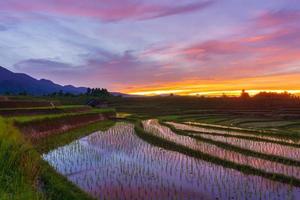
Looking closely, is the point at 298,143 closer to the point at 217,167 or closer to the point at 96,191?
the point at 217,167

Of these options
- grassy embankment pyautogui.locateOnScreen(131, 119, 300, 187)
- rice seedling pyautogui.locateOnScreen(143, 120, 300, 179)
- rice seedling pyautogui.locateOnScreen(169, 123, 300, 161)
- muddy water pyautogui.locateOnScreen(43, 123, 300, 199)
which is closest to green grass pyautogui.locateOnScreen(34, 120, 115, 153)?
muddy water pyautogui.locateOnScreen(43, 123, 300, 199)

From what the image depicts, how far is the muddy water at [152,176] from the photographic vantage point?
9.86 m

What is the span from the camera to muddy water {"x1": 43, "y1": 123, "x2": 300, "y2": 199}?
388 inches

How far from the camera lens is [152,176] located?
11922 millimetres

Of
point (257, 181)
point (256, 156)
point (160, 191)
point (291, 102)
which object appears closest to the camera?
point (160, 191)

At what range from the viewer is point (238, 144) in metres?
18.2

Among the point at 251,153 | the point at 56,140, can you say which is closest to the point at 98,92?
the point at 56,140

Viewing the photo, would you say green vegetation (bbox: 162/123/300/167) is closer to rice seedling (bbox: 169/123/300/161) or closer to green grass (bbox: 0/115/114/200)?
rice seedling (bbox: 169/123/300/161)

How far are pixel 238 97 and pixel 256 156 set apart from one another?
55.8 m

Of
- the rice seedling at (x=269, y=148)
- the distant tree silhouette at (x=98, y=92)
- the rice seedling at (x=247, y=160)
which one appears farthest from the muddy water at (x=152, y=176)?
the distant tree silhouette at (x=98, y=92)


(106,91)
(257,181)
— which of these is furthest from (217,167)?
(106,91)

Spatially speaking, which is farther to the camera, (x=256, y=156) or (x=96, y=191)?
(x=256, y=156)

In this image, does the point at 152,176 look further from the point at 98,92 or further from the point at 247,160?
the point at 98,92

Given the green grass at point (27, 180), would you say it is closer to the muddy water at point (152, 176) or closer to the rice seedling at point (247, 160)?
the muddy water at point (152, 176)
